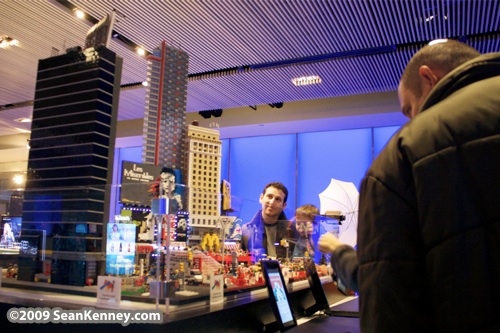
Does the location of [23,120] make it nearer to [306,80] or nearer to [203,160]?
[306,80]

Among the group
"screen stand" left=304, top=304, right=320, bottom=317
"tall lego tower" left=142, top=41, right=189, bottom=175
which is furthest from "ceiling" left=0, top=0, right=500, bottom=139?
"screen stand" left=304, top=304, right=320, bottom=317

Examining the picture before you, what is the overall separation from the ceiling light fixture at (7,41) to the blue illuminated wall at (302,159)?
6.12 meters

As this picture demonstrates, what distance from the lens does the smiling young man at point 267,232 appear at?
3246mm

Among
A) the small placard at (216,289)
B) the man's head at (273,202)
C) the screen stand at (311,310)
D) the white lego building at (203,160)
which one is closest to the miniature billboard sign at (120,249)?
the small placard at (216,289)

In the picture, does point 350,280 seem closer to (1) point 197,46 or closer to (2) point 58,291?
(2) point 58,291

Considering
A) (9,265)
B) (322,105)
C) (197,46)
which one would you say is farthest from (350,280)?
(322,105)

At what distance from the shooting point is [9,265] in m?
2.59

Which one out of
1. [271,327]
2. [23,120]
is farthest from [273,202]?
[23,120]

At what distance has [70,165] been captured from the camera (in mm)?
3441

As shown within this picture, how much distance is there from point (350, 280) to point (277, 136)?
9.95 m

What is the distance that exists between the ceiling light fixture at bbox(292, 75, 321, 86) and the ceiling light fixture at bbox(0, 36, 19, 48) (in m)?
4.10

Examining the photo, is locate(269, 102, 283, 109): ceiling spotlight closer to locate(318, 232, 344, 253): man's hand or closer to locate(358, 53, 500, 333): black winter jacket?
locate(318, 232, 344, 253): man's hand

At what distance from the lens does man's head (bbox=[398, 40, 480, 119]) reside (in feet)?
3.30

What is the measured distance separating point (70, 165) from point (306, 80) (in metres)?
4.68
